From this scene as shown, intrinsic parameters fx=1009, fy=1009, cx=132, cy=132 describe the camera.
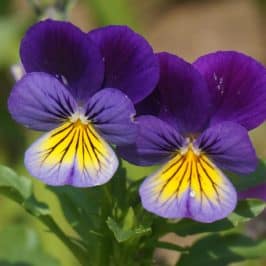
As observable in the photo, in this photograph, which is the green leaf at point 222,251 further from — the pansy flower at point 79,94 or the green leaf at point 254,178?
the pansy flower at point 79,94

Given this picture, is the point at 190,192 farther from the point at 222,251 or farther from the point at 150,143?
the point at 222,251

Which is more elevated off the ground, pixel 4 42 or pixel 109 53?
pixel 109 53

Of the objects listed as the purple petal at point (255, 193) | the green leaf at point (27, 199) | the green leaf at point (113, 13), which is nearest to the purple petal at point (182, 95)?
the green leaf at point (27, 199)

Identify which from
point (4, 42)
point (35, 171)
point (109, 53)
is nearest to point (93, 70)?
point (109, 53)

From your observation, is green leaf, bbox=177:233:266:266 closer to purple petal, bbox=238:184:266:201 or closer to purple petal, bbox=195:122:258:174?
purple petal, bbox=238:184:266:201

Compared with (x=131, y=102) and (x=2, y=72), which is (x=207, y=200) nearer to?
(x=131, y=102)

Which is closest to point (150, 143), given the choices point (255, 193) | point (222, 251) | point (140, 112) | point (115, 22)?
point (140, 112)

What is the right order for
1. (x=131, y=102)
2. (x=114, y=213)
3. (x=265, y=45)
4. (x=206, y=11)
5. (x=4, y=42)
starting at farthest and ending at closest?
(x=206, y=11), (x=265, y=45), (x=4, y=42), (x=114, y=213), (x=131, y=102)
